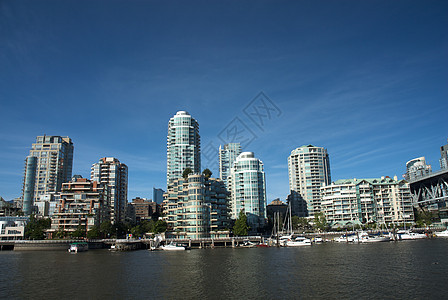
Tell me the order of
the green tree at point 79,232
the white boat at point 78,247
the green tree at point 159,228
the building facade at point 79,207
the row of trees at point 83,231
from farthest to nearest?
the building facade at point 79,207
the green tree at point 79,232
the row of trees at point 83,231
the green tree at point 159,228
the white boat at point 78,247

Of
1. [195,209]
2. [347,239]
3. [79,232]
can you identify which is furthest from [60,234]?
[347,239]

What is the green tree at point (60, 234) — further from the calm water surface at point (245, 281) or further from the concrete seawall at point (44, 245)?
the calm water surface at point (245, 281)

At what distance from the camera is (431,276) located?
2384 inches

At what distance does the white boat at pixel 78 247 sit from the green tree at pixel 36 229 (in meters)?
32.6

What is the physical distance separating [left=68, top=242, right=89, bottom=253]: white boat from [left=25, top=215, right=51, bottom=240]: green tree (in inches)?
1282

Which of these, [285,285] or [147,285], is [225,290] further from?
[147,285]

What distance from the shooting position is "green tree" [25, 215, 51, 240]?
175 meters

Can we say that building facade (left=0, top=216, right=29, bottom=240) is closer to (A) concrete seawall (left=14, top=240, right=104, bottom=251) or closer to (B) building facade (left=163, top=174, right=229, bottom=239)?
(A) concrete seawall (left=14, top=240, right=104, bottom=251)

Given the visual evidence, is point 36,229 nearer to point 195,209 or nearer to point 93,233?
point 93,233

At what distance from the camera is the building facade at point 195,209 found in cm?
16150

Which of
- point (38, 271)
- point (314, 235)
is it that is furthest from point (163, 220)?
point (38, 271)

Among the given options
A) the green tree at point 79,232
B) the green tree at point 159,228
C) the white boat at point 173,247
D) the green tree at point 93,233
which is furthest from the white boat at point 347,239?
the green tree at point 79,232

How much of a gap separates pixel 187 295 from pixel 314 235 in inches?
6029

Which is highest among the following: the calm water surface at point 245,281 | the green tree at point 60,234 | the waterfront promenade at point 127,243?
the green tree at point 60,234
